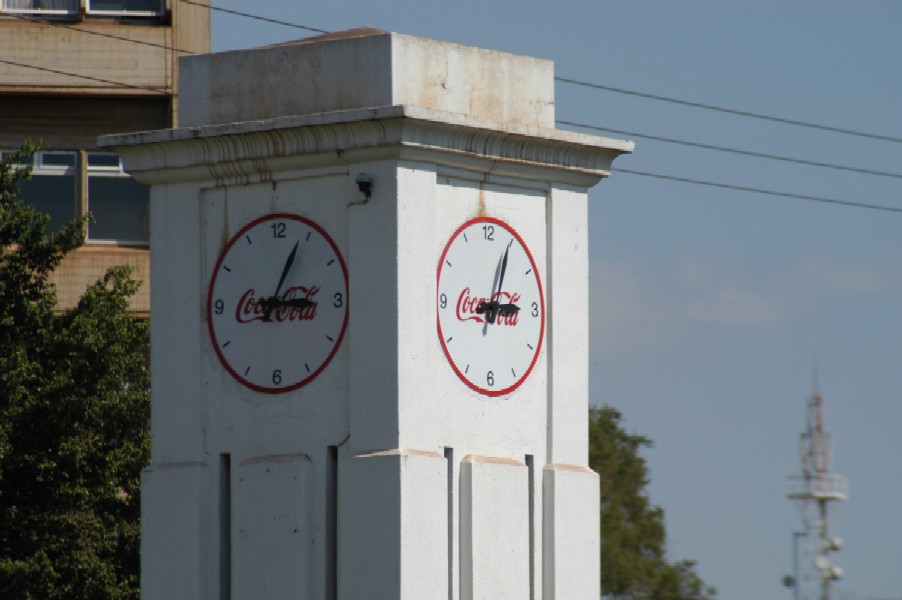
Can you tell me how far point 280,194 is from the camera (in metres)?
16.2

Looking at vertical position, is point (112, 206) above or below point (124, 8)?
below

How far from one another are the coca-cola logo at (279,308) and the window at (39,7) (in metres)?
24.8

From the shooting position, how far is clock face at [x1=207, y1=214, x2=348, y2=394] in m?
16.0

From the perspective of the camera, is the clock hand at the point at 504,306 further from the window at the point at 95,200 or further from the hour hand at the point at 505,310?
the window at the point at 95,200

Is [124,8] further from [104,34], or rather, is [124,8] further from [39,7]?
[39,7]

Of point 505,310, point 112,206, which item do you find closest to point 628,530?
point 112,206

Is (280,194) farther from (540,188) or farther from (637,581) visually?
(637,581)

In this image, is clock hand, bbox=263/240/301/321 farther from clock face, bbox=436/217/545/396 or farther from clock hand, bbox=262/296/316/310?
clock face, bbox=436/217/545/396

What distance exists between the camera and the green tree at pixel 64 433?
2675 centimetres

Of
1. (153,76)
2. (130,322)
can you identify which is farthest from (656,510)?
(130,322)

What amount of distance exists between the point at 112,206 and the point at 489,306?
25.1 metres

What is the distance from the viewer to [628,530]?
41969 mm

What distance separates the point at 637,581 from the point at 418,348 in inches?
1043

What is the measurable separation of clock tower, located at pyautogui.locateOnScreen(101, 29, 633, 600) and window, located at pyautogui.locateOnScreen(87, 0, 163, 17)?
23.8 meters
